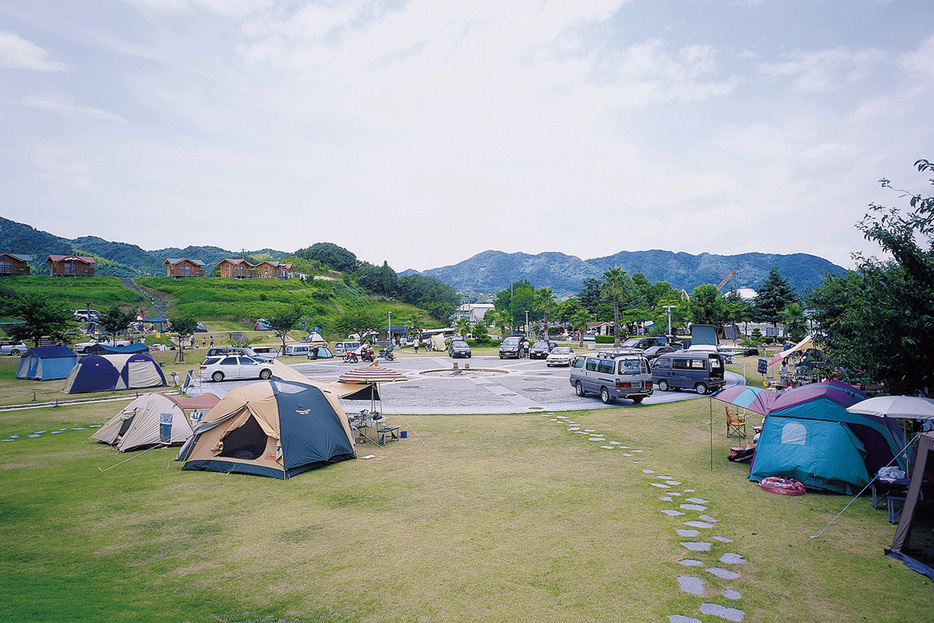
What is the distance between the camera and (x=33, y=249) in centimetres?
16225

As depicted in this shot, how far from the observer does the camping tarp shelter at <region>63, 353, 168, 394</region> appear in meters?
24.2

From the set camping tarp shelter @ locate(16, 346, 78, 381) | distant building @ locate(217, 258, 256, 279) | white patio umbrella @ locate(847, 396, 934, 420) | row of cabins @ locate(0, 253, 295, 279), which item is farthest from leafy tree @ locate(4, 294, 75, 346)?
distant building @ locate(217, 258, 256, 279)

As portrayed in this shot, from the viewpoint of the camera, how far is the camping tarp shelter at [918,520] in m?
6.66

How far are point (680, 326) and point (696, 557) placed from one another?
63.1 metres

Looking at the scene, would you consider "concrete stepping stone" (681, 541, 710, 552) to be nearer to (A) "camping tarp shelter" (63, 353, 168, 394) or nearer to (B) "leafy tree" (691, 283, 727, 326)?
(A) "camping tarp shelter" (63, 353, 168, 394)

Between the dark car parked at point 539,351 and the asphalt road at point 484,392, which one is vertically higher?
the dark car parked at point 539,351

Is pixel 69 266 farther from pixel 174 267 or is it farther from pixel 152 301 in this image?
pixel 152 301

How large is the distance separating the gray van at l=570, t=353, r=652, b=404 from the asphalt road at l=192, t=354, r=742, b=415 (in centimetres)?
51

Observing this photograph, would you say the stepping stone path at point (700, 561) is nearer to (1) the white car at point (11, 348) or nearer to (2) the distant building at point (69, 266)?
(1) the white car at point (11, 348)

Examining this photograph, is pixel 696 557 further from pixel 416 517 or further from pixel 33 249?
pixel 33 249

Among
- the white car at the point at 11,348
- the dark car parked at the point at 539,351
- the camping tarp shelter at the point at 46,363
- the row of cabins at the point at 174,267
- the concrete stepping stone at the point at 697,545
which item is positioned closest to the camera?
the concrete stepping stone at the point at 697,545

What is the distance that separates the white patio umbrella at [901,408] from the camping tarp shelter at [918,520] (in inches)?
32.0

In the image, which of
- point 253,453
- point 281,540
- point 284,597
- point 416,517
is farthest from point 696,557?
point 253,453

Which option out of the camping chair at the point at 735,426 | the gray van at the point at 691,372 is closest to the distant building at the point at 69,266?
the gray van at the point at 691,372
